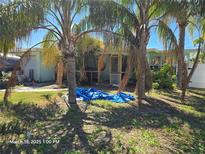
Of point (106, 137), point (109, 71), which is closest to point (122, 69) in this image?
point (109, 71)

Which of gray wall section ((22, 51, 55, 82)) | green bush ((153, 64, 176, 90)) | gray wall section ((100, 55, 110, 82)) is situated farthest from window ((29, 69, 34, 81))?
green bush ((153, 64, 176, 90))

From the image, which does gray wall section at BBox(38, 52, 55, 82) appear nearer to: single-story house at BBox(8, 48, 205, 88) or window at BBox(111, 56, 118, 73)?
single-story house at BBox(8, 48, 205, 88)

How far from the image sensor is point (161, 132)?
803cm

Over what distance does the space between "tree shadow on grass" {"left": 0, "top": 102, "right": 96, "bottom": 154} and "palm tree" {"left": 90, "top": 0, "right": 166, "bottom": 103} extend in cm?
324

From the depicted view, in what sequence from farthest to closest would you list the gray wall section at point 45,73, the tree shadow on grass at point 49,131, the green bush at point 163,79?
the gray wall section at point 45,73 < the green bush at point 163,79 < the tree shadow on grass at point 49,131

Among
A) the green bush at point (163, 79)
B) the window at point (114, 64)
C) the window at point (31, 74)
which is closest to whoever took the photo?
the green bush at point (163, 79)

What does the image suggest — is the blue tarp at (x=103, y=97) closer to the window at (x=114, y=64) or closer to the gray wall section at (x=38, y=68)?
the window at (x=114, y=64)

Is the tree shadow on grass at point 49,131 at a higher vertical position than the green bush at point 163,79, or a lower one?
lower

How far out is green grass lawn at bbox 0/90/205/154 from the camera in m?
6.61

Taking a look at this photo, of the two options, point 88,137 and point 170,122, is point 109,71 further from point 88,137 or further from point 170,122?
point 88,137

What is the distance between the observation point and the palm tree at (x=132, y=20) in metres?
10.2

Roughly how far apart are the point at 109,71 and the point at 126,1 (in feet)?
37.6
